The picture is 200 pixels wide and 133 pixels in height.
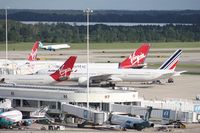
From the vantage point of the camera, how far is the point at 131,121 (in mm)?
73500

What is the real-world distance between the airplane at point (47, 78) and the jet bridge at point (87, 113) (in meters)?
22.9

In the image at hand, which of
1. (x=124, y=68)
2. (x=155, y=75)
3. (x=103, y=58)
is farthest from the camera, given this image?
(x=103, y=58)

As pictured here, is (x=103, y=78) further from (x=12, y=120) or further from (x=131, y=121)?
(x=12, y=120)

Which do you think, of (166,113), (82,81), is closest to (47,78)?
(82,81)

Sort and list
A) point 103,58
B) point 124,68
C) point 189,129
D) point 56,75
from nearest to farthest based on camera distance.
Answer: point 189,129 < point 56,75 < point 124,68 < point 103,58

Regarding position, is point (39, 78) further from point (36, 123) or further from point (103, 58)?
point (103, 58)

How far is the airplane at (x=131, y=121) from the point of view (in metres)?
73.0

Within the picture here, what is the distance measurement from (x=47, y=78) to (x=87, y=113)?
27.3 meters

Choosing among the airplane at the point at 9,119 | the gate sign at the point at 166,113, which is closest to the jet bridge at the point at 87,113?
the airplane at the point at 9,119

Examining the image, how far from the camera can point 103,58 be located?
593 feet

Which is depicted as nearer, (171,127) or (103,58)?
(171,127)

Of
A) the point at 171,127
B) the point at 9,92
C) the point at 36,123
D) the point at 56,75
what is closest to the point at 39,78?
the point at 56,75

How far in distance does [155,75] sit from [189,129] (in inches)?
1475

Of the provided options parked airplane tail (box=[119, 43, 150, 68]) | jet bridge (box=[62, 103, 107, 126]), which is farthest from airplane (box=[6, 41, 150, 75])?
jet bridge (box=[62, 103, 107, 126])
